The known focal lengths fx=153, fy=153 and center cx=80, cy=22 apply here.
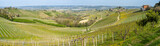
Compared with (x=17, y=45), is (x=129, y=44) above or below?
above

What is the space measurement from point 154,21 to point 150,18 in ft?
5.44

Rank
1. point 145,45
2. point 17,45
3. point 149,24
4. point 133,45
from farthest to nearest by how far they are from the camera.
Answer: point 17,45
point 149,24
point 133,45
point 145,45

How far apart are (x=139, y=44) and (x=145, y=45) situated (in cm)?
102

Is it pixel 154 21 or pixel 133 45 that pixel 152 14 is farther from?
pixel 133 45

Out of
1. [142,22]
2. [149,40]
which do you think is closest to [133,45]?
[149,40]

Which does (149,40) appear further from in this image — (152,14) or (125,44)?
(152,14)

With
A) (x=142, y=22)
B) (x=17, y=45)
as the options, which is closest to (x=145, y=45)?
(x=142, y=22)

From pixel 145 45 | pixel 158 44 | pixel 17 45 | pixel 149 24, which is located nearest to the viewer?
pixel 158 44

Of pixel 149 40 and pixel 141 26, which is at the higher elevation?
pixel 149 40

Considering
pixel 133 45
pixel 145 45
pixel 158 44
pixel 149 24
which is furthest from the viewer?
pixel 149 24

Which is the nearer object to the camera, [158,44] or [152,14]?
[158,44]

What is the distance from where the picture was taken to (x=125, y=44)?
67.4 ft

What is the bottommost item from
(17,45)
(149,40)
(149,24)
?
(17,45)

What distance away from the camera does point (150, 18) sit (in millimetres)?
35094
